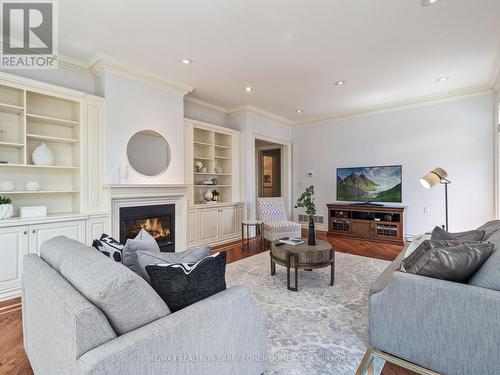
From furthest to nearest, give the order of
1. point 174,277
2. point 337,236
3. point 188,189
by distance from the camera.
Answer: point 337,236
point 188,189
point 174,277

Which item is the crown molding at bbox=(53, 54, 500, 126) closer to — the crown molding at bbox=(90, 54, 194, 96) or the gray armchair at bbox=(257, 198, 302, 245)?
the crown molding at bbox=(90, 54, 194, 96)

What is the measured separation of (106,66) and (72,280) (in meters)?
3.23

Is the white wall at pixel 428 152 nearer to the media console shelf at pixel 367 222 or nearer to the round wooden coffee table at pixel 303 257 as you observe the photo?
the media console shelf at pixel 367 222

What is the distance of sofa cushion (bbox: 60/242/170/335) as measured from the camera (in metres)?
0.98

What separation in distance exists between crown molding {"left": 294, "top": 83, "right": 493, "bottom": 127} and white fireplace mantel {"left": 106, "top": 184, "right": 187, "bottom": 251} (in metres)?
4.02

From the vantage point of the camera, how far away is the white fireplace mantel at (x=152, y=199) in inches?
137

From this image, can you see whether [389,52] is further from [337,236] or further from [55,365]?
[55,365]

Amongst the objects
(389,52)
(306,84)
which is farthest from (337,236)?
(389,52)

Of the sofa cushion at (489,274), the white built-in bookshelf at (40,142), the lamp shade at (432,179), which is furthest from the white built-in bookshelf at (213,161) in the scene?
the sofa cushion at (489,274)

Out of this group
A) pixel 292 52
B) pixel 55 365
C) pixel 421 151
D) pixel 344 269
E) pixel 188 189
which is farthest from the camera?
pixel 421 151

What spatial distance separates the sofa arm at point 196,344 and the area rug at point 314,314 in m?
0.42

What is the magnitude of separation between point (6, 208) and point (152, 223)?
1.70 meters

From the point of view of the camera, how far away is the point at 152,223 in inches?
157

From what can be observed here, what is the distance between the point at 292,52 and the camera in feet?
10.5
